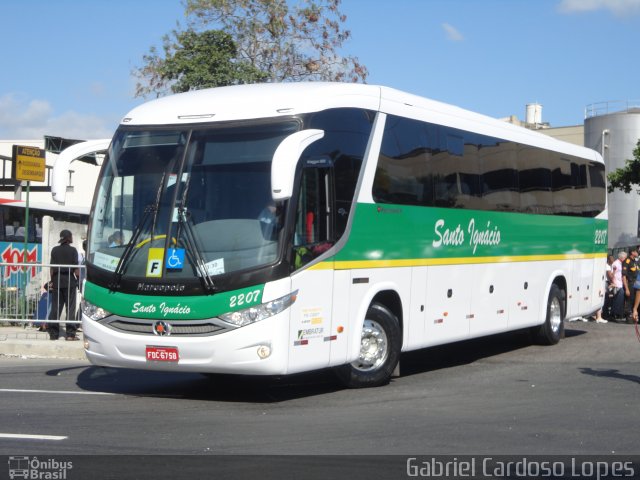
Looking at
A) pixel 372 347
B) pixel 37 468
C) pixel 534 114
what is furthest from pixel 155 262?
pixel 534 114

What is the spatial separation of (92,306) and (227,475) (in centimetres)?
452

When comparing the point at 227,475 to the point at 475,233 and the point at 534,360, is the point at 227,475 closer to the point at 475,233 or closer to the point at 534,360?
the point at 475,233

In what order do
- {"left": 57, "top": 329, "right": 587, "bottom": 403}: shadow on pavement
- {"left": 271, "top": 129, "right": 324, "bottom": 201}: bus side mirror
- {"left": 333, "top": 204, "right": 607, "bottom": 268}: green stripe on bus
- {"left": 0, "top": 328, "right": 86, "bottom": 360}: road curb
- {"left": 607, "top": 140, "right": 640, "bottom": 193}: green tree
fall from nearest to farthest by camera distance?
{"left": 271, "top": 129, "right": 324, "bottom": 201}: bus side mirror → {"left": 57, "top": 329, "right": 587, "bottom": 403}: shadow on pavement → {"left": 333, "top": 204, "right": 607, "bottom": 268}: green stripe on bus → {"left": 0, "top": 328, "right": 86, "bottom": 360}: road curb → {"left": 607, "top": 140, "right": 640, "bottom": 193}: green tree

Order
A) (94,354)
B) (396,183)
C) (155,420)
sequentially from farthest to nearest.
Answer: (396,183) < (94,354) < (155,420)

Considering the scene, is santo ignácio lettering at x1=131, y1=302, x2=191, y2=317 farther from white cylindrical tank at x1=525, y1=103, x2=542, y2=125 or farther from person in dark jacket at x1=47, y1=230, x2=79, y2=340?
white cylindrical tank at x1=525, y1=103, x2=542, y2=125

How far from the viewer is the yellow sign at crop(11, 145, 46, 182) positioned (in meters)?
21.3

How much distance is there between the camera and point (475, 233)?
49.0ft

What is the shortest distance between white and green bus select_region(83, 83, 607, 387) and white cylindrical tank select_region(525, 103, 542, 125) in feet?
227

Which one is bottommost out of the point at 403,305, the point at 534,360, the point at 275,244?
the point at 534,360

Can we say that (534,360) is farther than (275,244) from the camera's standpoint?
Yes

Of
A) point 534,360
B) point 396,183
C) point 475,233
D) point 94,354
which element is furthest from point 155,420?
point 534,360

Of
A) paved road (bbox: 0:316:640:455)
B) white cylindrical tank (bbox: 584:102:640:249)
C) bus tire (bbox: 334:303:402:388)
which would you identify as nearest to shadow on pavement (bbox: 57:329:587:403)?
paved road (bbox: 0:316:640:455)

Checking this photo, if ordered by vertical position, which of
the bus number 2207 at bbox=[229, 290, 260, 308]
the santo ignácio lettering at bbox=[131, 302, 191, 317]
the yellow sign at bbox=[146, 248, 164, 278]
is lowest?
the santo ignácio lettering at bbox=[131, 302, 191, 317]

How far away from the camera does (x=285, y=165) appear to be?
983 cm
